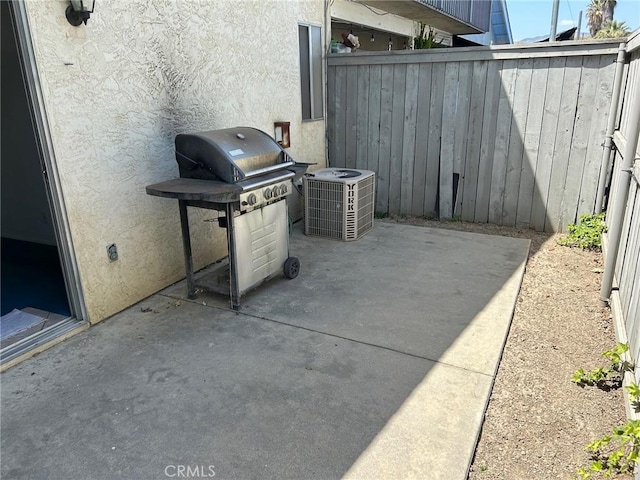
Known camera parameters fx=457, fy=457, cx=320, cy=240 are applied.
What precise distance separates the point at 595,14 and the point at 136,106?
37.4 m

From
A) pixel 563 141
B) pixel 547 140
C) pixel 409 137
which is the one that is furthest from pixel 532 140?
pixel 409 137

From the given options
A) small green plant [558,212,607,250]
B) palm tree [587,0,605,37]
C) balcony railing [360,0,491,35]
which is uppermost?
palm tree [587,0,605,37]

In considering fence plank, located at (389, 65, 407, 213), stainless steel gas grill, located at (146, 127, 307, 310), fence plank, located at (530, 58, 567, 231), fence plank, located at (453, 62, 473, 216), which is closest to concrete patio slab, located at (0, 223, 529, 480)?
stainless steel gas grill, located at (146, 127, 307, 310)

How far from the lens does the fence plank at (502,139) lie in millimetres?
4840

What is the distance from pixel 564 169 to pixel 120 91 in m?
4.27

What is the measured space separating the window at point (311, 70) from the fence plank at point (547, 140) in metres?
2.56

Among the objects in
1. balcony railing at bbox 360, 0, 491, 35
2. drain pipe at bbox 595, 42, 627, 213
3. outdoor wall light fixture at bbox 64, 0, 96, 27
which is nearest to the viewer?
outdoor wall light fixture at bbox 64, 0, 96, 27

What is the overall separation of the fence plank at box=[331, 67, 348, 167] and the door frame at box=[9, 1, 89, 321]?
12.2ft

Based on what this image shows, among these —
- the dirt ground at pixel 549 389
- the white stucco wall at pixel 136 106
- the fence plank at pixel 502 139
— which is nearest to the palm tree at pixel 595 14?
the fence plank at pixel 502 139

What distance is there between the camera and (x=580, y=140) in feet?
15.2

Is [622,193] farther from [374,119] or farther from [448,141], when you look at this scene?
[374,119]

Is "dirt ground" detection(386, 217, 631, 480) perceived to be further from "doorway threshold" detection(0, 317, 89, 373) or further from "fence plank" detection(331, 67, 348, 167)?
"fence plank" detection(331, 67, 348, 167)

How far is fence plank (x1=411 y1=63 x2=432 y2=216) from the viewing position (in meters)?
5.24

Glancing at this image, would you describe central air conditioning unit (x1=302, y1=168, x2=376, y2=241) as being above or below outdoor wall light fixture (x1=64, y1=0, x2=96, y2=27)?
below
